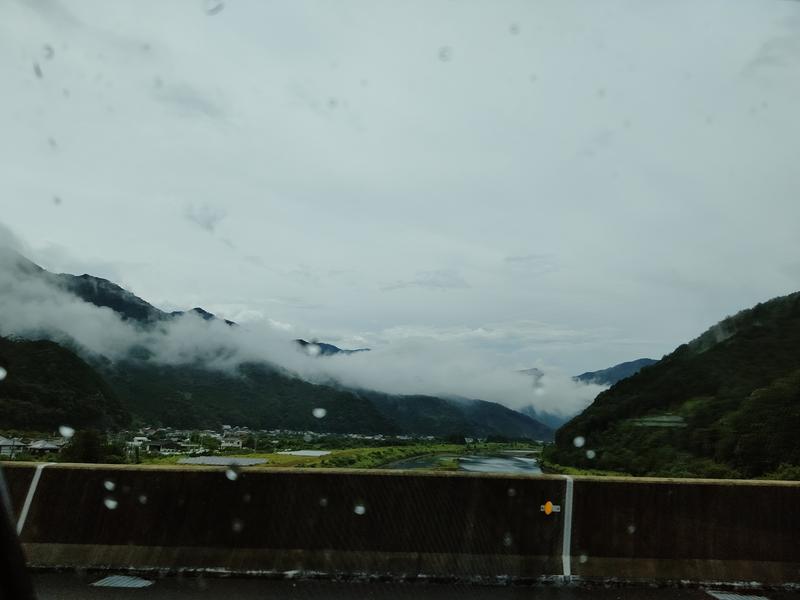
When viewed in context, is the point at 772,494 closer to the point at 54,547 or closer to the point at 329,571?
the point at 329,571

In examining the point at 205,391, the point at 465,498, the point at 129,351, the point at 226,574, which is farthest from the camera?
the point at 129,351

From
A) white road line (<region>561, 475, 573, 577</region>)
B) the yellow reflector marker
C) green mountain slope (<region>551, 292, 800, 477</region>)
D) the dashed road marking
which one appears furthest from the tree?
green mountain slope (<region>551, 292, 800, 477</region>)

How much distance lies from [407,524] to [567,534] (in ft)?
6.52

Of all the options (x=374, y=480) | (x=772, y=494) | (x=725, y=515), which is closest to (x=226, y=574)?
(x=374, y=480)

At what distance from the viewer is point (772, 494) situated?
865 centimetres

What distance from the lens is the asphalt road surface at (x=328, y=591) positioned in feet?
23.9

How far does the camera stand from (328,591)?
7527 mm

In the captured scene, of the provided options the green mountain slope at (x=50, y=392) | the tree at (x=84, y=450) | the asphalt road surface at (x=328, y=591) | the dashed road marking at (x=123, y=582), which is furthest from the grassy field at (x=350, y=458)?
the green mountain slope at (x=50, y=392)

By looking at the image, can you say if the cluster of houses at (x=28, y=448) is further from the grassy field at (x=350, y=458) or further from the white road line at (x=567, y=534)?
the white road line at (x=567, y=534)

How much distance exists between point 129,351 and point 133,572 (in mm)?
187268

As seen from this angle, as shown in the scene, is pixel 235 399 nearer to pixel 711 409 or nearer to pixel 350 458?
pixel 350 458

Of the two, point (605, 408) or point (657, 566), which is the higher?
point (605, 408)

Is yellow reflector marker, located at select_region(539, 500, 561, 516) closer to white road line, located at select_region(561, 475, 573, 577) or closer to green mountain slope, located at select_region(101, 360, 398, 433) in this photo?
white road line, located at select_region(561, 475, 573, 577)

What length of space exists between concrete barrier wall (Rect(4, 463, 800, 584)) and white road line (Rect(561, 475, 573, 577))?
16mm
